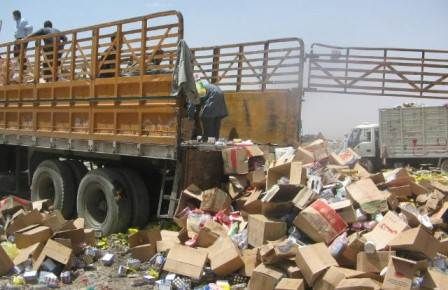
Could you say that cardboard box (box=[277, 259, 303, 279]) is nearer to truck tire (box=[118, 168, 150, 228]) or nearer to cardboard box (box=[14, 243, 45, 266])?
truck tire (box=[118, 168, 150, 228])

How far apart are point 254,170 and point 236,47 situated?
4731 mm

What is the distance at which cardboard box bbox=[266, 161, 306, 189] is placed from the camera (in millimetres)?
5637

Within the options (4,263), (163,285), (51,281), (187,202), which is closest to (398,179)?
(187,202)


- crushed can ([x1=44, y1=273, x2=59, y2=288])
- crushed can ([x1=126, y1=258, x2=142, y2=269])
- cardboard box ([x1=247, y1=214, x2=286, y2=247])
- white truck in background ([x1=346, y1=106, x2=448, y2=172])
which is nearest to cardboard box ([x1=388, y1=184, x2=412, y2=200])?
cardboard box ([x1=247, y1=214, x2=286, y2=247])

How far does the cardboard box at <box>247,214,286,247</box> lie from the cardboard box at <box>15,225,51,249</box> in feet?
7.46

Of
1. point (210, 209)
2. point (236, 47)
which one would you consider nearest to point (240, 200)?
point (210, 209)

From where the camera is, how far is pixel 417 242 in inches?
172

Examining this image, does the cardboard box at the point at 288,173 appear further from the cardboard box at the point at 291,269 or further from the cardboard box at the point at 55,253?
Answer: the cardboard box at the point at 55,253

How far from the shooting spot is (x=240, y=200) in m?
5.93

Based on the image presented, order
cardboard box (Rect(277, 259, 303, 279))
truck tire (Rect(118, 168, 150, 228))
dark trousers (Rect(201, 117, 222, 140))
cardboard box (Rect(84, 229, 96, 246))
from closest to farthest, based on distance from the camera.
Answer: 1. cardboard box (Rect(277, 259, 303, 279))
2. cardboard box (Rect(84, 229, 96, 246))
3. truck tire (Rect(118, 168, 150, 228))
4. dark trousers (Rect(201, 117, 222, 140))

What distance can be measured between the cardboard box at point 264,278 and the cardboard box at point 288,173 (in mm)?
1285

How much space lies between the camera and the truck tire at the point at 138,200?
259 inches

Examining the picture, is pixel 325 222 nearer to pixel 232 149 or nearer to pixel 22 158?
pixel 232 149

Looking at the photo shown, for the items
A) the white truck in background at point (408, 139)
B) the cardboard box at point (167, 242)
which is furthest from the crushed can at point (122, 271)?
the white truck in background at point (408, 139)
